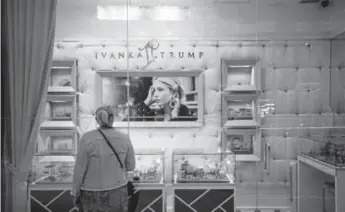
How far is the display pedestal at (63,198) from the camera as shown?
301 centimetres

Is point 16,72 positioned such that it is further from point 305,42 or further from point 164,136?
point 305,42

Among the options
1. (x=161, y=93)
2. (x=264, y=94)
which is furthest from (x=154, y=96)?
(x=264, y=94)

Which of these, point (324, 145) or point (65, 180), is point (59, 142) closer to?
point (65, 180)

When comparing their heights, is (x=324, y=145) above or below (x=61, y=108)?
below

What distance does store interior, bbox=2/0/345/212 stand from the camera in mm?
3084

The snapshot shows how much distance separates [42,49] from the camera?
2.82m

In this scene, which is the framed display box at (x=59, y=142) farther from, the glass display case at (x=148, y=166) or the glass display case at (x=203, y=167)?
the glass display case at (x=203, y=167)

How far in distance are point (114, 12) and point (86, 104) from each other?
0.85 meters

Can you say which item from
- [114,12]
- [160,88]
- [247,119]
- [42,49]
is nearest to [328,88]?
[247,119]

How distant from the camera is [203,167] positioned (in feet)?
10.3

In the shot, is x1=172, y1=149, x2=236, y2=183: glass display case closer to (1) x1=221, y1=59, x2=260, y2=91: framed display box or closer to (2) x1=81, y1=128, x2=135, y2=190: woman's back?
(2) x1=81, y1=128, x2=135, y2=190: woman's back

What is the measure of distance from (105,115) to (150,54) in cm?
68

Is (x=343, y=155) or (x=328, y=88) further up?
(x=328, y=88)

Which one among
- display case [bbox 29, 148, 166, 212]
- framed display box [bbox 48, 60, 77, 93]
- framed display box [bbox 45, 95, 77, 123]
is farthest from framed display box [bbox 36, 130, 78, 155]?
framed display box [bbox 48, 60, 77, 93]
